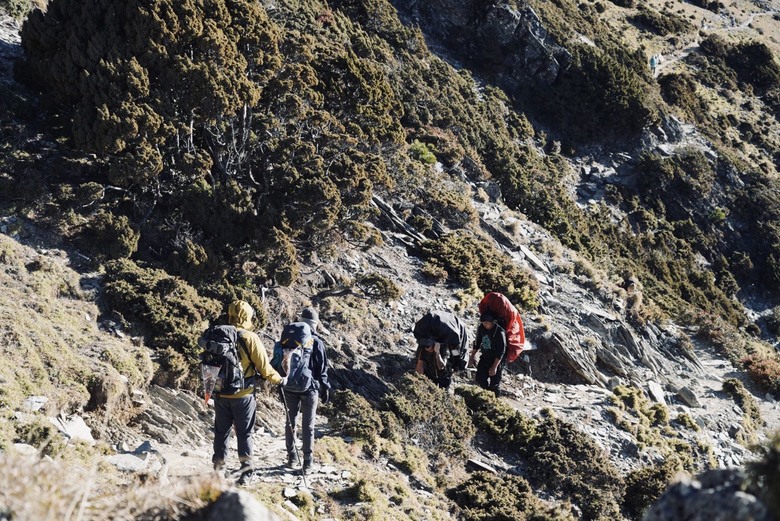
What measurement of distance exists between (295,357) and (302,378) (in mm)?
302

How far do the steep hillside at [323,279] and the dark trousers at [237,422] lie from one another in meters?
0.53

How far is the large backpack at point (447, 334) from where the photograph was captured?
12508mm

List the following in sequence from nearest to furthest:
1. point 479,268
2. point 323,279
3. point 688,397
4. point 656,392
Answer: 1. point 323,279
2. point 656,392
3. point 688,397
4. point 479,268

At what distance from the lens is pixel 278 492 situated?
7953 millimetres

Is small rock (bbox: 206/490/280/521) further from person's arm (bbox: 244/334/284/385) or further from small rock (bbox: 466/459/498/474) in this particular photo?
small rock (bbox: 466/459/498/474)

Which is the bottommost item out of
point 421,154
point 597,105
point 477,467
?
point 477,467

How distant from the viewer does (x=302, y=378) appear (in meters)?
8.45

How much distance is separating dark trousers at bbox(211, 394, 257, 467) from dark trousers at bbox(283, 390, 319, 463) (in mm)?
884

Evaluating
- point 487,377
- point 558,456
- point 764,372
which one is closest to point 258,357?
point 558,456

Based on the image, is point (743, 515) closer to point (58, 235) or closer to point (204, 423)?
point (204, 423)

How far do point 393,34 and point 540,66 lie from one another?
11052 millimetres

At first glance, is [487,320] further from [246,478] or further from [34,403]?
[34,403]

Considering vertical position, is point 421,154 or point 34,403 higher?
point 421,154

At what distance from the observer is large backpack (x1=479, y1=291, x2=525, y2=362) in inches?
498
